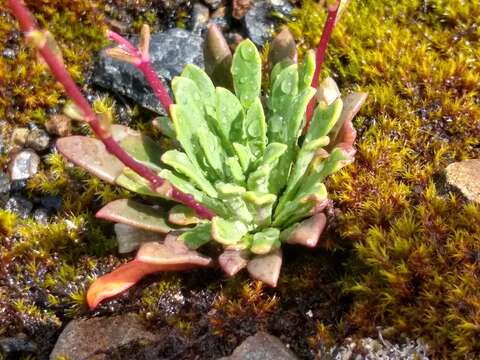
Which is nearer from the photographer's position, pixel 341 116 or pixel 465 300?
pixel 465 300

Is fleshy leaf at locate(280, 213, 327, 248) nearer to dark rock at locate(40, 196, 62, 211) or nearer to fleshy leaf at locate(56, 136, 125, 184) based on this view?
fleshy leaf at locate(56, 136, 125, 184)

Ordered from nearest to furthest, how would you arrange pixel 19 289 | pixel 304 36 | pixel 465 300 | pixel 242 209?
1. pixel 465 300
2. pixel 242 209
3. pixel 19 289
4. pixel 304 36

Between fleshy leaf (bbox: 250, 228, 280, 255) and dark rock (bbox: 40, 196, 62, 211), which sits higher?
fleshy leaf (bbox: 250, 228, 280, 255)

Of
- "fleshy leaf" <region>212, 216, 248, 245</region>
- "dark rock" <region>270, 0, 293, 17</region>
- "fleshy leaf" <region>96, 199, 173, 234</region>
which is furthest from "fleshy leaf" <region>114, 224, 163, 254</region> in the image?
"dark rock" <region>270, 0, 293, 17</region>

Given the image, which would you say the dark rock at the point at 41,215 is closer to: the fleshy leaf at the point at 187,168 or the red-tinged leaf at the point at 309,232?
the fleshy leaf at the point at 187,168

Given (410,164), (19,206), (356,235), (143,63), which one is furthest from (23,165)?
(410,164)

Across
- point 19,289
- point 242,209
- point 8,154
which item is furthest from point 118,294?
point 8,154

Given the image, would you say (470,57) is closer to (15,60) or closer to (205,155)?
(205,155)
